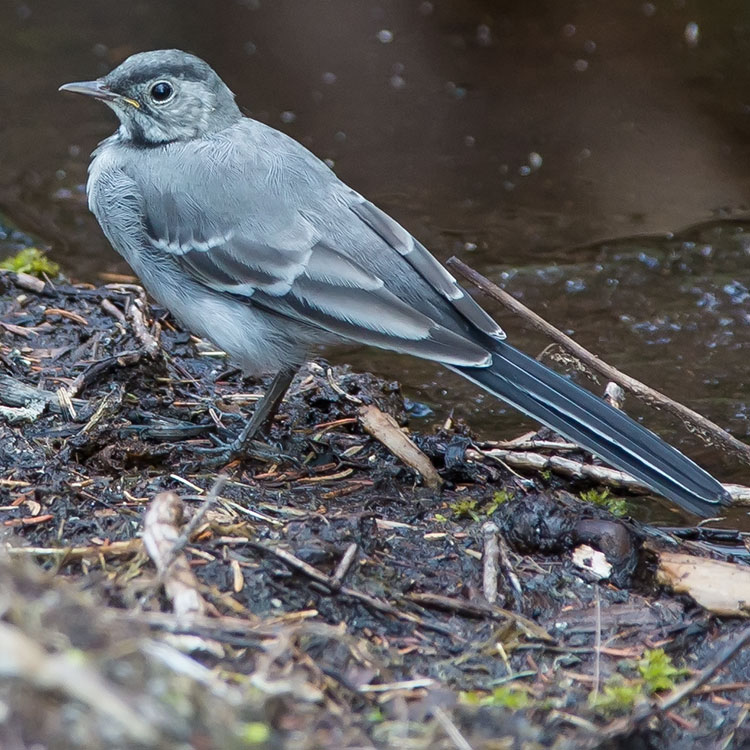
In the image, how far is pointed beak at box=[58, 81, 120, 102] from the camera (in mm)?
5145

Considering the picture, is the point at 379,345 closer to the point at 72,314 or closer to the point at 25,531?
the point at 25,531

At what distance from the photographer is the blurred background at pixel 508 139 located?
680 centimetres

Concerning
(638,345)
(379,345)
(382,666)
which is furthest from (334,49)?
(382,666)

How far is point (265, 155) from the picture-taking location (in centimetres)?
499

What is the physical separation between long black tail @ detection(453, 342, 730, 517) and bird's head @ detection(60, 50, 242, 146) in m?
1.88

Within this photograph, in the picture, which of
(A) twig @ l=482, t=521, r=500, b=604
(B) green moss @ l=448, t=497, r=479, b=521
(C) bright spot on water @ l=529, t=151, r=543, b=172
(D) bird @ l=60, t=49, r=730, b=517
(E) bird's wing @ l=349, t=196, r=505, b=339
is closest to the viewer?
(A) twig @ l=482, t=521, r=500, b=604

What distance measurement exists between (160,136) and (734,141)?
5423mm

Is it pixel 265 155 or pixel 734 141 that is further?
pixel 734 141

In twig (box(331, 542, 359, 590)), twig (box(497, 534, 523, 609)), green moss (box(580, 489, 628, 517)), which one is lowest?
green moss (box(580, 489, 628, 517))

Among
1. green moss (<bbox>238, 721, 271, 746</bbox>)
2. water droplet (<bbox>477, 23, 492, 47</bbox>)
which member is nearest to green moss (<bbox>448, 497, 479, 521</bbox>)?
green moss (<bbox>238, 721, 271, 746</bbox>)

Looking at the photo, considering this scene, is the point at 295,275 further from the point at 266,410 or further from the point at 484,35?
the point at 484,35

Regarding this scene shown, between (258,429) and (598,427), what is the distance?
1.62m

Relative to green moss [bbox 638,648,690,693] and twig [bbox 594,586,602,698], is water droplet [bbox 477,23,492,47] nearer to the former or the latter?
twig [bbox 594,586,602,698]

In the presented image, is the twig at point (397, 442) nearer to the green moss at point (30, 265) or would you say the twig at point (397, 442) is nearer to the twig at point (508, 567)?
the twig at point (508, 567)
